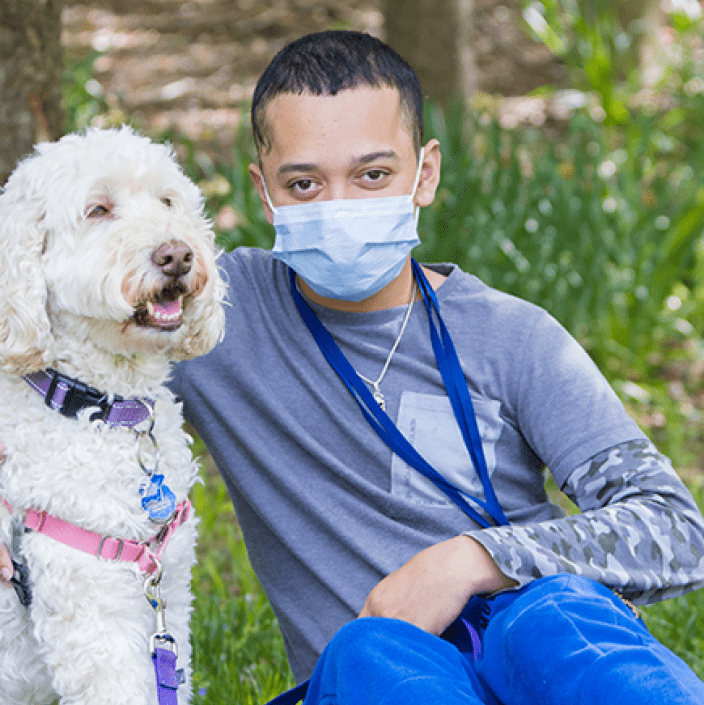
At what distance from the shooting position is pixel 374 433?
201 cm

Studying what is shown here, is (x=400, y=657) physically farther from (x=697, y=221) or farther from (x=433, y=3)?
(x=433, y=3)

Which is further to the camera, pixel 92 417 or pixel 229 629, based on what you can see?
pixel 229 629

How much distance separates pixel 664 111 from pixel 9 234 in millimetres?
7563

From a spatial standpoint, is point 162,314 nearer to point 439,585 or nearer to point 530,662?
point 439,585

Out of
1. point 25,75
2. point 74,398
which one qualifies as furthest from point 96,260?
point 25,75

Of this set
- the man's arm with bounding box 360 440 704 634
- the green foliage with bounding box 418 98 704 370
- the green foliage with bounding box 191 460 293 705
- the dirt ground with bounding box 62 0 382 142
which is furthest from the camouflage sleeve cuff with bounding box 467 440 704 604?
the dirt ground with bounding box 62 0 382 142

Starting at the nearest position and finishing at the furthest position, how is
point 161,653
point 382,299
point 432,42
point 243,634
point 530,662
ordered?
point 530,662 → point 161,653 → point 382,299 → point 243,634 → point 432,42

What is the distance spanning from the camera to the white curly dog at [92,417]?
167cm

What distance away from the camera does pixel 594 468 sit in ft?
6.03

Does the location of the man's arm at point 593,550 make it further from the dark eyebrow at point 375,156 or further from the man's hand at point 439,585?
the dark eyebrow at point 375,156

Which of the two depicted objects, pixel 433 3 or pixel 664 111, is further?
pixel 664 111

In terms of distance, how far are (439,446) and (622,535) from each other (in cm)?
48

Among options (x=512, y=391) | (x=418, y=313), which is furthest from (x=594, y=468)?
(x=418, y=313)

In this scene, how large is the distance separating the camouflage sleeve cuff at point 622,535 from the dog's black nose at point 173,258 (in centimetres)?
80
